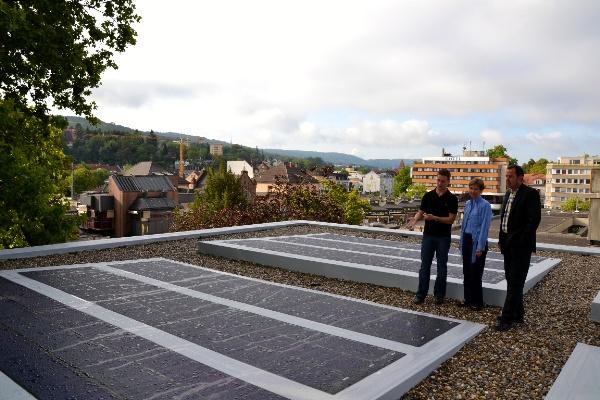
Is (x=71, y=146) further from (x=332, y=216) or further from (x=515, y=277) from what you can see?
(x=515, y=277)

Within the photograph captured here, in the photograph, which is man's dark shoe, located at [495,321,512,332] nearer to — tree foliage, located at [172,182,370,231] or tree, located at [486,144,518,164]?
tree foliage, located at [172,182,370,231]

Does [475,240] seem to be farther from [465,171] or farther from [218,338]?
[465,171]

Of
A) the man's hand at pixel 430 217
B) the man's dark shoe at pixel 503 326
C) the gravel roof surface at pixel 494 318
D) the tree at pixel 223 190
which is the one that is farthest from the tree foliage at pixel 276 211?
the man's dark shoe at pixel 503 326

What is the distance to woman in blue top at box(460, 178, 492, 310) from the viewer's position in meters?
6.18

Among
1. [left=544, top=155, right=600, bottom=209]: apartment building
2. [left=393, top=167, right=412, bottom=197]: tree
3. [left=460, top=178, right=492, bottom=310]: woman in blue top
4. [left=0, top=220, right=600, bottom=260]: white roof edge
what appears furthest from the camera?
[left=393, top=167, right=412, bottom=197]: tree

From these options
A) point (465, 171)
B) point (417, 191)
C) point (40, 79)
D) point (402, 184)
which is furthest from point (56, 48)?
point (402, 184)

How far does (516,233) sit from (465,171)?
474 ft

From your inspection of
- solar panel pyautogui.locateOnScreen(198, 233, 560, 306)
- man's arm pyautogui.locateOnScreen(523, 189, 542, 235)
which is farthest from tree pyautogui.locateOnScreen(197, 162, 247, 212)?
man's arm pyautogui.locateOnScreen(523, 189, 542, 235)

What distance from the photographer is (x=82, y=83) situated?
11.2m

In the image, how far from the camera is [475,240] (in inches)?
248

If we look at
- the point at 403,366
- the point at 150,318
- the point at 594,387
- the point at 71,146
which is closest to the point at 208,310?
the point at 150,318

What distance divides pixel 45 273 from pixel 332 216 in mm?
13940

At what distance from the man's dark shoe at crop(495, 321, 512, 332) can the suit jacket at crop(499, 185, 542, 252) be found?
0.95 meters

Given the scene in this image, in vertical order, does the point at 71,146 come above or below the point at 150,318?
above
